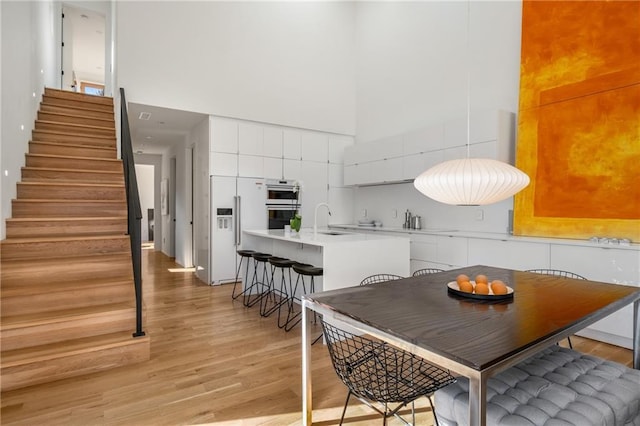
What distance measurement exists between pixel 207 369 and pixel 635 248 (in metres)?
3.58

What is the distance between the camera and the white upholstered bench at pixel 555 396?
1.27 m

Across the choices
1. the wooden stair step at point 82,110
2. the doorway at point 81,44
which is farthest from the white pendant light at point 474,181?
the doorway at point 81,44

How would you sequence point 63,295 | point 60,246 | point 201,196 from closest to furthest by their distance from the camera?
1. point 63,295
2. point 60,246
3. point 201,196

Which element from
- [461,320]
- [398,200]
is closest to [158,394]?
[461,320]

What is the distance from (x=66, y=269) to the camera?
3.09 m

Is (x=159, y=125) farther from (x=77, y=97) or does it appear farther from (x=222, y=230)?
(x=222, y=230)

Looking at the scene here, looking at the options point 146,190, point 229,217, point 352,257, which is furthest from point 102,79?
point 352,257

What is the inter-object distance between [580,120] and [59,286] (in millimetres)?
5164

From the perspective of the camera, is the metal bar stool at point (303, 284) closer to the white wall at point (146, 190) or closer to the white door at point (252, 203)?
the white door at point (252, 203)

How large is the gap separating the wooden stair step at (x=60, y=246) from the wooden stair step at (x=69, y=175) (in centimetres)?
101

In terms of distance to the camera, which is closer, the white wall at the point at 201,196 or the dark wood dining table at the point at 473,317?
the dark wood dining table at the point at 473,317

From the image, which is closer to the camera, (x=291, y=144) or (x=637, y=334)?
(x=637, y=334)

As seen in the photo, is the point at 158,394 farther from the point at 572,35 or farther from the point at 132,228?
the point at 572,35

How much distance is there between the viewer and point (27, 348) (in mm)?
2514
